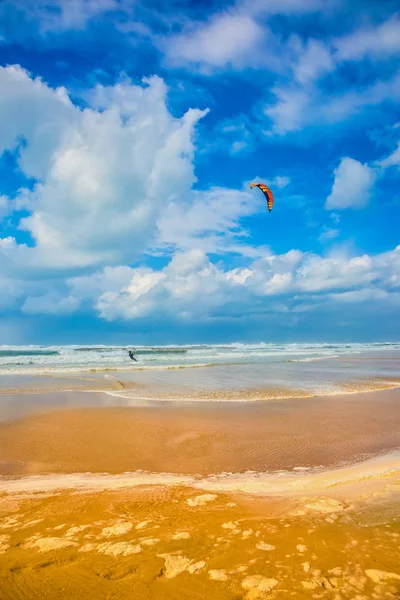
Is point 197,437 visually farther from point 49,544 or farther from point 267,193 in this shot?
point 267,193

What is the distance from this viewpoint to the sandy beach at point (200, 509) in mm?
3396

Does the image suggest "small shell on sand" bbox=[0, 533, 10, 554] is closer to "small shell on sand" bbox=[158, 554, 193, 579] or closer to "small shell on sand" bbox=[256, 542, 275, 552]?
"small shell on sand" bbox=[158, 554, 193, 579]

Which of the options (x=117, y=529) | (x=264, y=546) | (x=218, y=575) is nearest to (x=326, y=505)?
(x=264, y=546)

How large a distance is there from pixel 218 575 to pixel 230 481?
9.83ft

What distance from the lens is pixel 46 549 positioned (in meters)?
3.97

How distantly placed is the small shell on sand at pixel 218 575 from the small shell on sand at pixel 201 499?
1683mm

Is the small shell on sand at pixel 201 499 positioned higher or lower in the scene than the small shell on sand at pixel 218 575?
lower

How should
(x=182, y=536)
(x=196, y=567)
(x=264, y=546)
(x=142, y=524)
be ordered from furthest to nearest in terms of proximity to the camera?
(x=142, y=524) < (x=182, y=536) < (x=264, y=546) < (x=196, y=567)

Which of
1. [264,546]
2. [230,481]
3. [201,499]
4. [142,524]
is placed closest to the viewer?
[264,546]

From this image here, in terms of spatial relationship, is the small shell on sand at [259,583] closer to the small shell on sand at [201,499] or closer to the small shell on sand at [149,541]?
the small shell on sand at [149,541]

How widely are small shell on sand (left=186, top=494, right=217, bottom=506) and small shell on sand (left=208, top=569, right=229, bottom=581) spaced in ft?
5.52

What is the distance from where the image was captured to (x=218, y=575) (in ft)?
11.3

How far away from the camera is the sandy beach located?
3396 millimetres

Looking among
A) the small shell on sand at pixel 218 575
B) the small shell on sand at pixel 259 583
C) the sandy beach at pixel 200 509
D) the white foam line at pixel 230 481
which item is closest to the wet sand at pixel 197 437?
the sandy beach at pixel 200 509
